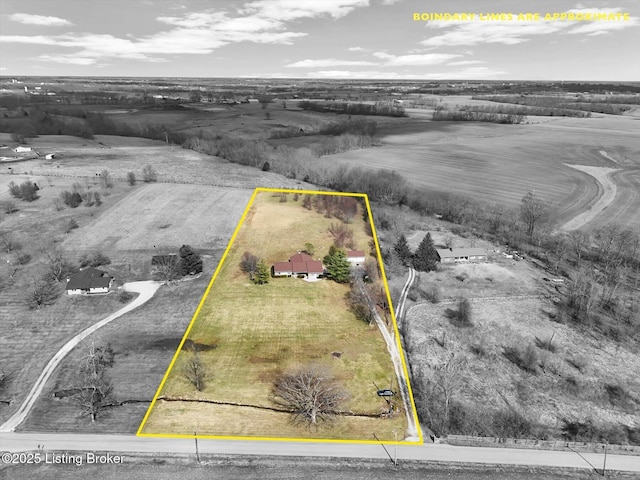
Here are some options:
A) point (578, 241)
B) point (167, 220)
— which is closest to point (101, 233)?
point (167, 220)

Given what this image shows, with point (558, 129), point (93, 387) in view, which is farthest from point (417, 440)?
point (558, 129)

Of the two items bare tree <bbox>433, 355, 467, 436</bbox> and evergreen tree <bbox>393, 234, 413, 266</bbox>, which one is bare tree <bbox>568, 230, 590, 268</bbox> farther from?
bare tree <bbox>433, 355, 467, 436</bbox>

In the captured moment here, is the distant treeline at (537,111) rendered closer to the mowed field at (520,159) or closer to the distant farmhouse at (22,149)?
the mowed field at (520,159)

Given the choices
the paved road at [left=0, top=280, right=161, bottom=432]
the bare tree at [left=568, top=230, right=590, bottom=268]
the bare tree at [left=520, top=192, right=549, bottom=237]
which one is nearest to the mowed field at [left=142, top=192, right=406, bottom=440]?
the paved road at [left=0, top=280, right=161, bottom=432]

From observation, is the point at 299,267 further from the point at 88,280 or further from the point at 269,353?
the point at 88,280

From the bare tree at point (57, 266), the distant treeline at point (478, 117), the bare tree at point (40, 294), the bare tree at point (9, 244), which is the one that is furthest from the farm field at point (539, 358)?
the distant treeline at point (478, 117)

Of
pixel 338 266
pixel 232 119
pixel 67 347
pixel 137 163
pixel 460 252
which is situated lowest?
pixel 67 347
